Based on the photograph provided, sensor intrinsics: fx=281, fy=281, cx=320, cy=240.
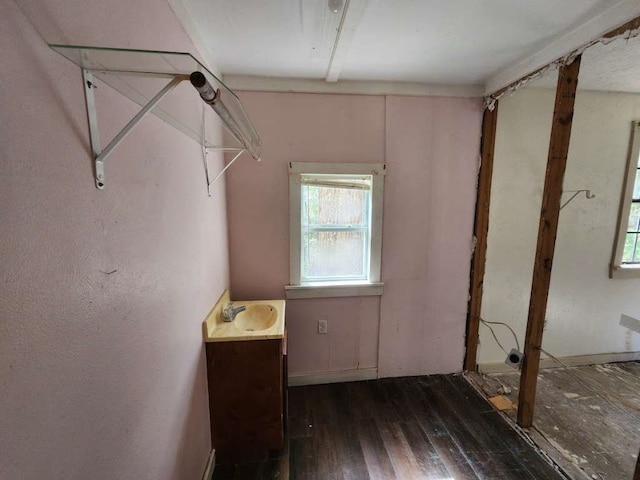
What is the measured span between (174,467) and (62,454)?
729mm

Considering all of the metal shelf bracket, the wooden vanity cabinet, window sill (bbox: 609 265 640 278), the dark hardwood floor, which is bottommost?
the dark hardwood floor

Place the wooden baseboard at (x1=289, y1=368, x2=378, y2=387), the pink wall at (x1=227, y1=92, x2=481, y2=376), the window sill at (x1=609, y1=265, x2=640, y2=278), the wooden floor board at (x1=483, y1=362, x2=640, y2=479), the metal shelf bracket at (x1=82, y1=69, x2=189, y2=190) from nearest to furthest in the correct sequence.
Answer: the metal shelf bracket at (x1=82, y1=69, x2=189, y2=190) → the wooden floor board at (x1=483, y1=362, x2=640, y2=479) → the pink wall at (x1=227, y1=92, x2=481, y2=376) → the wooden baseboard at (x1=289, y1=368, x2=378, y2=387) → the window sill at (x1=609, y1=265, x2=640, y2=278)

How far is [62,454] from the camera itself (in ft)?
1.86

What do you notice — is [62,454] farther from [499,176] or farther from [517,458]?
[499,176]

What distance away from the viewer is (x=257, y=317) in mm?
2004

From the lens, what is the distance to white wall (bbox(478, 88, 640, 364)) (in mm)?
2229

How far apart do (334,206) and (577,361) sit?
2.66 m

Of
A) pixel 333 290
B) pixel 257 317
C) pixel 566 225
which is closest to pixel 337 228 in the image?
pixel 333 290

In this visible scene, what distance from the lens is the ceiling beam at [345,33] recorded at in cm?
124

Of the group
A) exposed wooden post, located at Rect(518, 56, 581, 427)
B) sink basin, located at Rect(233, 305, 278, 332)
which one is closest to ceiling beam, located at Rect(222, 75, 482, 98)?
exposed wooden post, located at Rect(518, 56, 581, 427)

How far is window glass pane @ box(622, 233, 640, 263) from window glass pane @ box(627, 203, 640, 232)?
54 mm

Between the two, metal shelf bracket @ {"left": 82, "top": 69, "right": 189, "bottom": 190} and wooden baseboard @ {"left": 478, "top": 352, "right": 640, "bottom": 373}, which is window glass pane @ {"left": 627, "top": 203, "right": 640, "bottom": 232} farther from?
Answer: metal shelf bracket @ {"left": 82, "top": 69, "right": 189, "bottom": 190}

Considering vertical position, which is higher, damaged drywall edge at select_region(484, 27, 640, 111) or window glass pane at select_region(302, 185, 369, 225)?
damaged drywall edge at select_region(484, 27, 640, 111)

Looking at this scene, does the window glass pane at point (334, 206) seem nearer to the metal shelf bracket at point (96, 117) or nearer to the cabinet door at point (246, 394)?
the cabinet door at point (246, 394)
